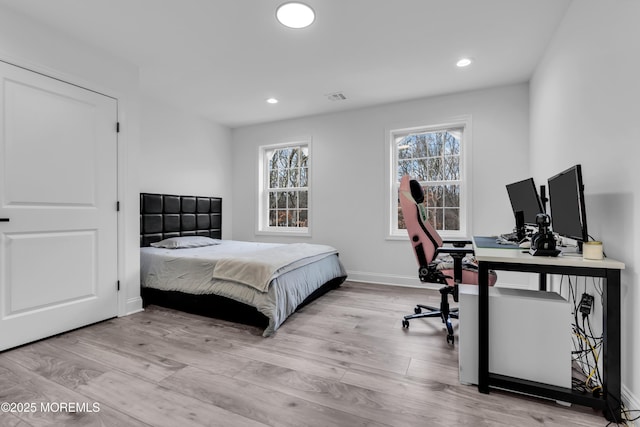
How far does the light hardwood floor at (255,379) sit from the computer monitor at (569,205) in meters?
0.91

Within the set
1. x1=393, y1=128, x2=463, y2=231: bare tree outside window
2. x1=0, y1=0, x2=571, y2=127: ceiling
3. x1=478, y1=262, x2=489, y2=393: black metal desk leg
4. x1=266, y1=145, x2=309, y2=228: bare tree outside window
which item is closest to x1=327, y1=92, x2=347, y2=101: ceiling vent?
x1=0, y1=0, x2=571, y2=127: ceiling

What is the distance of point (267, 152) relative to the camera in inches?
203

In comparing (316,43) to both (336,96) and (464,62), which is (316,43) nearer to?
(336,96)

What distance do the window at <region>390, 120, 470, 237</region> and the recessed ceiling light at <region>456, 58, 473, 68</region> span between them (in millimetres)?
835

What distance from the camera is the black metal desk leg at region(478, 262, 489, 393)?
64.9 inches

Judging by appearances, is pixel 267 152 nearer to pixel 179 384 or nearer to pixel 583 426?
pixel 179 384

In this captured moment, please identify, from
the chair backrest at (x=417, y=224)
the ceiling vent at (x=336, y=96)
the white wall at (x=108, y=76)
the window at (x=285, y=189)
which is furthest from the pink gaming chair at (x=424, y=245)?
the white wall at (x=108, y=76)

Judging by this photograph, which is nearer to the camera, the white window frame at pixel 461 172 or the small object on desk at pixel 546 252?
the small object on desk at pixel 546 252

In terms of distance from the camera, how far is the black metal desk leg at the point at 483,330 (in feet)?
5.41

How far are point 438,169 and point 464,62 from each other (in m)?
1.39

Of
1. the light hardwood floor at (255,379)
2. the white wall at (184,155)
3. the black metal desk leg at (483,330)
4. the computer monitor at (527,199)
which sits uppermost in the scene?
the white wall at (184,155)

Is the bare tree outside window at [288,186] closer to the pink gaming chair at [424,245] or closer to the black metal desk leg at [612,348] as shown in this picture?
the pink gaming chair at [424,245]

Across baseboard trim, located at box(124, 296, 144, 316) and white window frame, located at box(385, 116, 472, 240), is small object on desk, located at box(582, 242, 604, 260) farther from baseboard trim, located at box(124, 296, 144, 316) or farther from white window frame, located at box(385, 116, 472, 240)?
baseboard trim, located at box(124, 296, 144, 316)

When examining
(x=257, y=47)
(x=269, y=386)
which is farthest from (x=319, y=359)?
(x=257, y=47)
